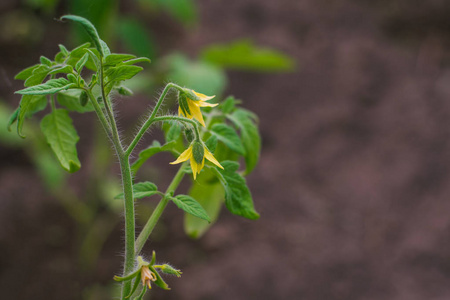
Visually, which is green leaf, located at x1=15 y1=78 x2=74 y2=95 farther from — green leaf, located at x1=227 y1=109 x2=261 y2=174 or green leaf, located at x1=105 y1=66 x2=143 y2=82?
green leaf, located at x1=227 y1=109 x2=261 y2=174

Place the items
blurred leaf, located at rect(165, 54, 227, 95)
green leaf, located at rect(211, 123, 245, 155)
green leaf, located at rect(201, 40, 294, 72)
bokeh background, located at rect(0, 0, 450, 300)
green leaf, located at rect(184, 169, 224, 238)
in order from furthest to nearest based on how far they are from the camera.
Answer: bokeh background, located at rect(0, 0, 450, 300)
green leaf, located at rect(201, 40, 294, 72)
blurred leaf, located at rect(165, 54, 227, 95)
green leaf, located at rect(184, 169, 224, 238)
green leaf, located at rect(211, 123, 245, 155)

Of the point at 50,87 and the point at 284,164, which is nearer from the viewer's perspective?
the point at 50,87

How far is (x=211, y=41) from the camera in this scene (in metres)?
3.40

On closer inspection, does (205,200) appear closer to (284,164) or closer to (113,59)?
(113,59)

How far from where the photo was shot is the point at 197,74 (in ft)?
6.78

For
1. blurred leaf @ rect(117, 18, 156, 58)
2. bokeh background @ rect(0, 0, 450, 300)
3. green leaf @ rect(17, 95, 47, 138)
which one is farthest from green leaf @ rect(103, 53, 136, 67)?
blurred leaf @ rect(117, 18, 156, 58)

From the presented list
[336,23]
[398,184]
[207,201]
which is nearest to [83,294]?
[207,201]

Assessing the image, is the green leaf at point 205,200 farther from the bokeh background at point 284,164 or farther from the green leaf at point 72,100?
the bokeh background at point 284,164

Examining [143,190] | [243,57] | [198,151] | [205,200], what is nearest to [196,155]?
[198,151]

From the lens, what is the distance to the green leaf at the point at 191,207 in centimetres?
70

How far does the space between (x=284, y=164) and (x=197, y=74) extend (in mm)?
951

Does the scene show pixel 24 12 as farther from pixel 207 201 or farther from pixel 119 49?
pixel 207 201

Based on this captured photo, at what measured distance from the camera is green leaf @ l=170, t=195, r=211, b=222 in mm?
703

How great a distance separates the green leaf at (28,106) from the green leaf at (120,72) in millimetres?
115
